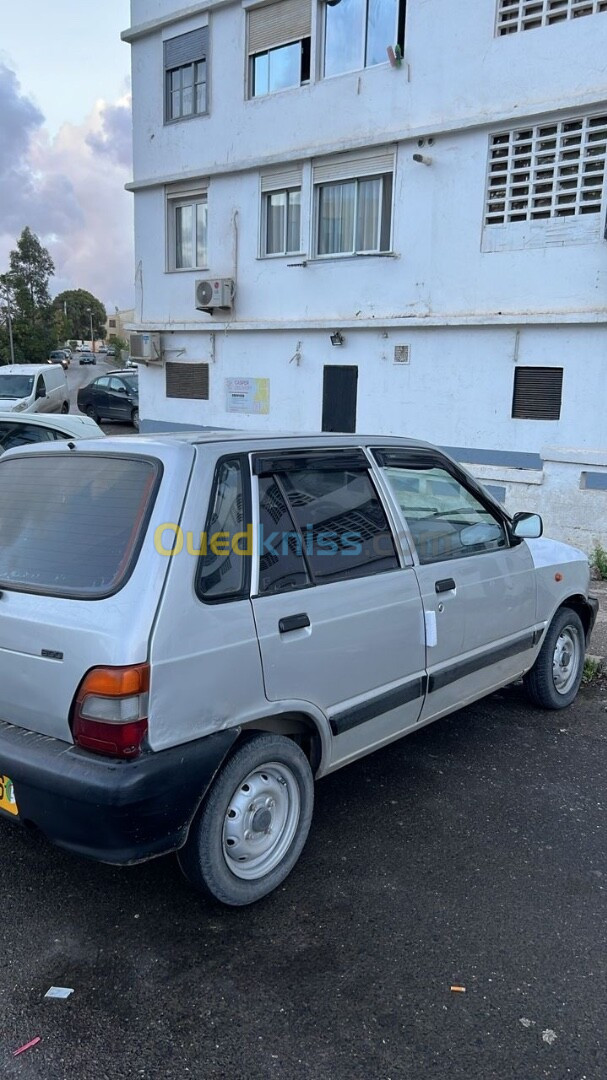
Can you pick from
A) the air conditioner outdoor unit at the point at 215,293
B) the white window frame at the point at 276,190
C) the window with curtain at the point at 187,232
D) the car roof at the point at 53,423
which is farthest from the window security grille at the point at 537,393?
the window with curtain at the point at 187,232

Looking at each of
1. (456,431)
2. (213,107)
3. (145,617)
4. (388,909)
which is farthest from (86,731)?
(213,107)

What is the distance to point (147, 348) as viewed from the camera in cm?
1447

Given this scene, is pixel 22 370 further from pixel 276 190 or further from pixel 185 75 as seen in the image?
pixel 276 190

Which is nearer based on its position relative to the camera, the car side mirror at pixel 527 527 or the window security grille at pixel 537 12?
the car side mirror at pixel 527 527

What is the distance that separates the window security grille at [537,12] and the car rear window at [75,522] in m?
9.48

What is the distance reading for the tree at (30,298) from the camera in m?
48.3

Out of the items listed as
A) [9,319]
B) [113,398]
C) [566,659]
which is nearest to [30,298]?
[9,319]

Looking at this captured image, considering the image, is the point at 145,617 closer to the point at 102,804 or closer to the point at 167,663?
the point at 167,663

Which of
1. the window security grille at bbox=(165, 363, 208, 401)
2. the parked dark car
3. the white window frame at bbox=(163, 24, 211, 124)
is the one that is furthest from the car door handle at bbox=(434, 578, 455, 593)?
the parked dark car

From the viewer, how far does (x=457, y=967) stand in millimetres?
2641

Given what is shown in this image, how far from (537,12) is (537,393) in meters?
4.64

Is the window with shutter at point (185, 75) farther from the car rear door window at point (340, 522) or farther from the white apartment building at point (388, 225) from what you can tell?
the car rear door window at point (340, 522)

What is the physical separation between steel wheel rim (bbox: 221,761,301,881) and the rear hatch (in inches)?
27.8

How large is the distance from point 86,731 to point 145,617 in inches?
16.8
